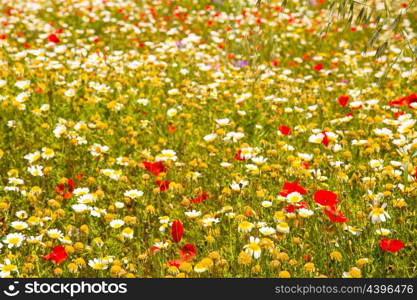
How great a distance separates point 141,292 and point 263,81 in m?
3.09

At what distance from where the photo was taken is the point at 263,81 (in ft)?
15.9

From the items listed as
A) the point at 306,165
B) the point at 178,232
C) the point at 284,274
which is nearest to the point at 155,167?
the point at 178,232

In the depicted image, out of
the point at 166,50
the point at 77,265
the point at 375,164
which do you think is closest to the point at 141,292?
the point at 77,265

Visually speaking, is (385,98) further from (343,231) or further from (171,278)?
(171,278)

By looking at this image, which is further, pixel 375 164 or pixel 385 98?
pixel 385 98

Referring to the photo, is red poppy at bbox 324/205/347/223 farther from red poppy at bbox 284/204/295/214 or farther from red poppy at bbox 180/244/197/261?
red poppy at bbox 180/244/197/261

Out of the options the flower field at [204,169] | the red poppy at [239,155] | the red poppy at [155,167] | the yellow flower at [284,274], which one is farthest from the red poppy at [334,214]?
the red poppy at [155,167]

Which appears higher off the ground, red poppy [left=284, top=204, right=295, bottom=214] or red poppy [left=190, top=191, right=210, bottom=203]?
red poppy [left=284, top=204, right=295, bottom=214]

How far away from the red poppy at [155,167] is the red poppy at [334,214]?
107 cm

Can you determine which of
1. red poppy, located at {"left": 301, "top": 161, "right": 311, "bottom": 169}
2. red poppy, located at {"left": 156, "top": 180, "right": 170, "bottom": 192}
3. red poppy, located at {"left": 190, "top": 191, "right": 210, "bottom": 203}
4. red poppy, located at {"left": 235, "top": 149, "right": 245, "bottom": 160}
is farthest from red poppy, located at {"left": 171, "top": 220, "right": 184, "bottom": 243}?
red poppy, located at {"left": 301, "top": 161, "right": 311, "bottom": 169}

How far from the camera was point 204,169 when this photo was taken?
3350 mm

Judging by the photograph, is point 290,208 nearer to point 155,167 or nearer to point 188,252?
point 188,252

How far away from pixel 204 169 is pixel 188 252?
3.32ft

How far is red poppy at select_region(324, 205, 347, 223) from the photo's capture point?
93.3 inches
